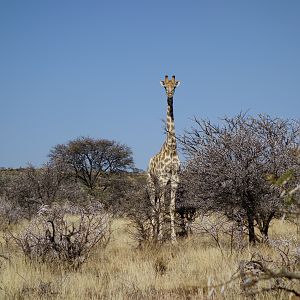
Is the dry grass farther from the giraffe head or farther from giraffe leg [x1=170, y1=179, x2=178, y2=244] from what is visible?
the giraffe head

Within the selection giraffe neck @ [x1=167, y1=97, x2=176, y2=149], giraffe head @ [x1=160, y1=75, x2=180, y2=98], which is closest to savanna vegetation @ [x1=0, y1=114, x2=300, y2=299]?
giraffe neck @ [x1=167, y1=97, x2=176, y2=149]

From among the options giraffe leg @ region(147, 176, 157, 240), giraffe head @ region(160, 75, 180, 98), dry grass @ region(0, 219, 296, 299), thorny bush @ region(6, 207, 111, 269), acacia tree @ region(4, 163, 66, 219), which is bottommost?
dry grass @ region(0, 219, 296, 299)

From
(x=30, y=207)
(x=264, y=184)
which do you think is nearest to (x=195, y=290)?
(x=264, y=184)

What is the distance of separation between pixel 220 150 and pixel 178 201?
146 inches

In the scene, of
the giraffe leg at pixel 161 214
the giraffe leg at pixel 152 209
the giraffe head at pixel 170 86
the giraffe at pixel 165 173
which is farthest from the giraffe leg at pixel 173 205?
the giraffe head at pixel 170 86

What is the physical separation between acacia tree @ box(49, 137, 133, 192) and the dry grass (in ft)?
90.9

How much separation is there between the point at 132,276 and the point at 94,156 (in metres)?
31.5

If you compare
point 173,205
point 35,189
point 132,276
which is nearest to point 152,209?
point 173,205

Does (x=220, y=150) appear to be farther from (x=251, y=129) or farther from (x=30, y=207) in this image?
(x=30, y=207)

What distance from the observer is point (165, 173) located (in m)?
Result: 11.6

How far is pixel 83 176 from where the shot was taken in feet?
117

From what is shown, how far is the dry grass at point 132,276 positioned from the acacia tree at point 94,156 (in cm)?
2771

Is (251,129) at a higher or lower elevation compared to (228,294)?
higher

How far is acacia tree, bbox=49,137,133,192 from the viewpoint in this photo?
36219mm
